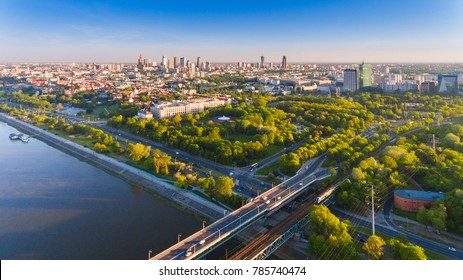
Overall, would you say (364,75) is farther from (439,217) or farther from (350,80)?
(439,217)

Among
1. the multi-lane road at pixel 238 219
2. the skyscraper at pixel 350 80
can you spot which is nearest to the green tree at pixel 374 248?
the multi-lane road at pixel 238 219

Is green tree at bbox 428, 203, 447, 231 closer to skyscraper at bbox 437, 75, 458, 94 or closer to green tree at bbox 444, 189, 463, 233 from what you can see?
green tree at bbox 444, 189, 463, 233

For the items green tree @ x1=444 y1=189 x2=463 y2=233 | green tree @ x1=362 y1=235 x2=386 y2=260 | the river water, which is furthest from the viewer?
green tree @ x1=444 y1=189 x2=463 y2=233

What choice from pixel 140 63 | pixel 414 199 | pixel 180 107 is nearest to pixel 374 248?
pixel 414 199

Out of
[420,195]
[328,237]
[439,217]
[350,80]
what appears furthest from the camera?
[350,80]

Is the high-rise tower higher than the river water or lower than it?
higher

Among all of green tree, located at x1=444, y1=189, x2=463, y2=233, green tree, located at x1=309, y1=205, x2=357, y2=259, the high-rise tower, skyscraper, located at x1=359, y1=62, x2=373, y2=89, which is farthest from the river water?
the high-rise tower

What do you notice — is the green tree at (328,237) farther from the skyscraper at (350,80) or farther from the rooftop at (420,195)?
the skyscraper at (350,80)

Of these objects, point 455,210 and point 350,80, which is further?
point 350,80
